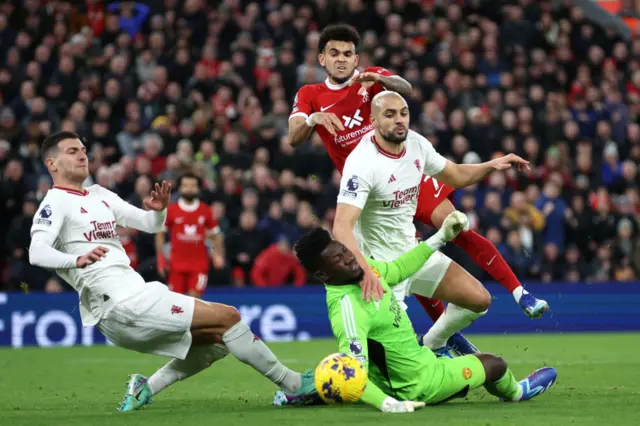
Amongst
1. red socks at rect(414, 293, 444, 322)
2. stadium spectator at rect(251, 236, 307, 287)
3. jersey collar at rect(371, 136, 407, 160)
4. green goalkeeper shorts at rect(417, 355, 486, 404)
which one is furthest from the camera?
stadium spectator at rect(251, 236, 307, 287)

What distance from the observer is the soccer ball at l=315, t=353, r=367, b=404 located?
24.0ft

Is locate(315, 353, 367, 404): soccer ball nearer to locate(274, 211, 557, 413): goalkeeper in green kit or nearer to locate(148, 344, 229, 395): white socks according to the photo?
locate(274, 211, 557, 413): goalkeeper in green kit

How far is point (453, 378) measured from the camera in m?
7.87

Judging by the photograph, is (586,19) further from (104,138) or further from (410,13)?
(104,138)

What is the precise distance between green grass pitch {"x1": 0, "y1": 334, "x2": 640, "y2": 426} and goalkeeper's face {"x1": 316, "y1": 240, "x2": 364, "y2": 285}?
2.89 feet

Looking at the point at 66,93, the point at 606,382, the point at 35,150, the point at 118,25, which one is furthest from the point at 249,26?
the point at 606,382

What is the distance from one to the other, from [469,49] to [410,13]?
1477 millimetres

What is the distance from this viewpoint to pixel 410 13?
71.7 ft

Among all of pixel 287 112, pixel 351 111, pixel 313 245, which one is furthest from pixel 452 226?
pixel 287 112

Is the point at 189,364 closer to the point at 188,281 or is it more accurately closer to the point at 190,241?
the point at 190,241

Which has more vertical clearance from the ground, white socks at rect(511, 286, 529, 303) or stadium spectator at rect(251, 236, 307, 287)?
white socks at rect(511, 286, 529, 303)

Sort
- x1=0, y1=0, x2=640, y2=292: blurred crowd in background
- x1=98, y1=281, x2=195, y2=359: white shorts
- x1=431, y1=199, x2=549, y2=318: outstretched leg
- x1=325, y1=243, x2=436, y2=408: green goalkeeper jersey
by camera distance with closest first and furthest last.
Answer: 1. x1=325, y1=243, x2=436, y2=408: green goalkeeper jersey
2. x1=98, y1=281, x2=195, y2=359: white shorts
3. x1=431, y1=199, x2=549, y2=318: outstretched leg
4. x1=0, y1=0, x2=640, y2=292: blurred crowd in background

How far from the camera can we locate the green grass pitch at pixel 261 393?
24.1 feet

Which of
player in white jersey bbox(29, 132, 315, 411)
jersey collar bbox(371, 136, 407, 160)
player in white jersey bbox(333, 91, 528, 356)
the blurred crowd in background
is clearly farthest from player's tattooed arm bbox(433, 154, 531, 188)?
the blurred crowd in background
